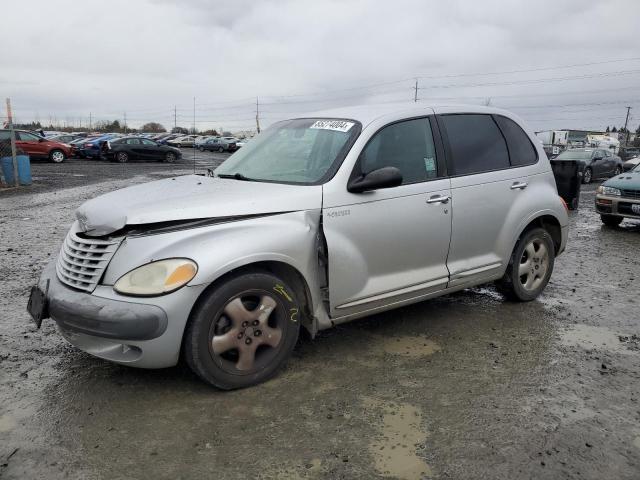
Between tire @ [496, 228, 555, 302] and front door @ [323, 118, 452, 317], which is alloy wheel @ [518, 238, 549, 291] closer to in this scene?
tire @ [496, 228, 555, 302]

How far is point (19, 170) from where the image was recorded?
1658 centimetres

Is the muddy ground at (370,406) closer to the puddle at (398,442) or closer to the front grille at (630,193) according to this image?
the puddle at (398,442)

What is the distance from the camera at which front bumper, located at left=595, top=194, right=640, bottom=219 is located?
10.2m

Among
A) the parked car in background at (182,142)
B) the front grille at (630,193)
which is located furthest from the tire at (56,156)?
the parked car in background at (182,142)

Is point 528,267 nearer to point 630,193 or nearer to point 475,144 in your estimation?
point 475,144

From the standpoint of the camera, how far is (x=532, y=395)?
3.56m

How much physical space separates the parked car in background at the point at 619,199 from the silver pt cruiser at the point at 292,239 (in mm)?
6021

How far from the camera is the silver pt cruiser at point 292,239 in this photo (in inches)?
129

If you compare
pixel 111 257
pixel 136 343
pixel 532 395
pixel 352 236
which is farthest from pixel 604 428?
pixel 111 257

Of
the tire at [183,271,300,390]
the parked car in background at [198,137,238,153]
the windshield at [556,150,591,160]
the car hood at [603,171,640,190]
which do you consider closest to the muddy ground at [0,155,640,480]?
the tire at [183,271,300,390]

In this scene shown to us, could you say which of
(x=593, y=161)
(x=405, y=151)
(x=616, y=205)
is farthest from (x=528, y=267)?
(x=593, y=161)

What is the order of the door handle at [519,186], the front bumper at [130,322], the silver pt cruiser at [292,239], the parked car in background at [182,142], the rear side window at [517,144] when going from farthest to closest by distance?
1. the parked car in background at [182,142]
2. the rear side window at [517,144]
3. the door handle at [519,186]
4. the silver pt cruiser at [292,239]
5. the front bumper at [130,322]

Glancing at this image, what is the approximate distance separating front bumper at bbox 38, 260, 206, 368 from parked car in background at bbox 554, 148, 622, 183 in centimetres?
2051

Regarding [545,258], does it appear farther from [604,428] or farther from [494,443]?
[494,443]
